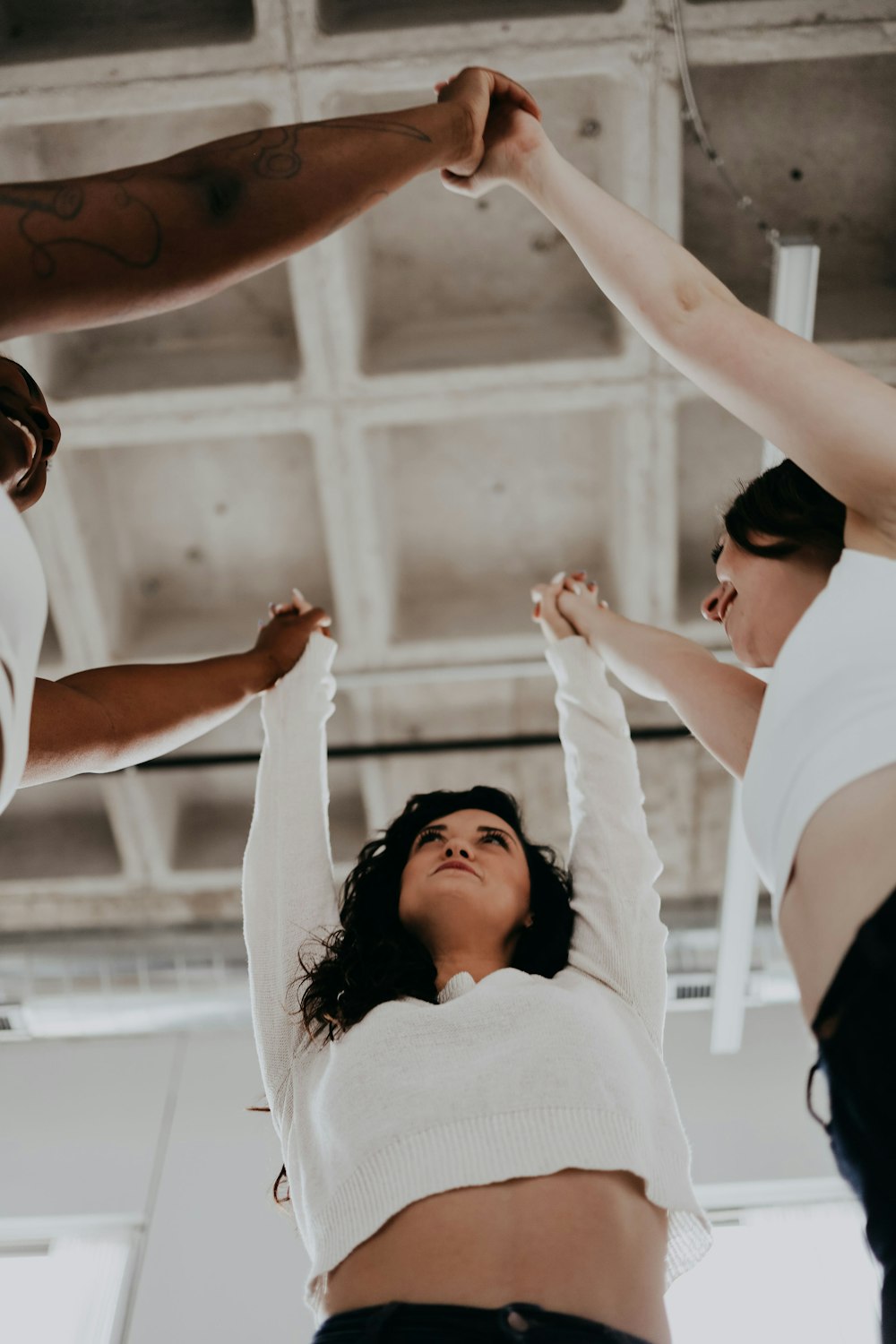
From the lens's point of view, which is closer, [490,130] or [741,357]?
[741,357]

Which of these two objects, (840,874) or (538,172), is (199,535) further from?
(840,874)

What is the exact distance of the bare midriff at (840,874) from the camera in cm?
102

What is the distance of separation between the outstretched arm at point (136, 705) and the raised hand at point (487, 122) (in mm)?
963

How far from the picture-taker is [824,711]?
44.2 inches

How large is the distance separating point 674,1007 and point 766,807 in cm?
241

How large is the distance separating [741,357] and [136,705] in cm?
115

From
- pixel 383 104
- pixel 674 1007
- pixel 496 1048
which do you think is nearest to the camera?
pixel 496 1048

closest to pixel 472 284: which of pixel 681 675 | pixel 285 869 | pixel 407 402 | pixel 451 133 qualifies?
pixel 407 402

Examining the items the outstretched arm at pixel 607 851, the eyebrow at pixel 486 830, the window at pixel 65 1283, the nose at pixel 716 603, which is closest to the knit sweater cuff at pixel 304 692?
the eyebrow at pixel 486 830

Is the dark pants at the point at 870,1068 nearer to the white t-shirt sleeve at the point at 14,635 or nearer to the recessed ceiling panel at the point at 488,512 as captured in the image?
the white t-shirt sleeve at the point at 14,635

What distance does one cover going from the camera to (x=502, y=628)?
11.3ft

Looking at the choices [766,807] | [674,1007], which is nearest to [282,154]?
[766,807]

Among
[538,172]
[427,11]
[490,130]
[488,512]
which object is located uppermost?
[427,11]

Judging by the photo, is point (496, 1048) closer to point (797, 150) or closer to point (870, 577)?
point (870, 577)
